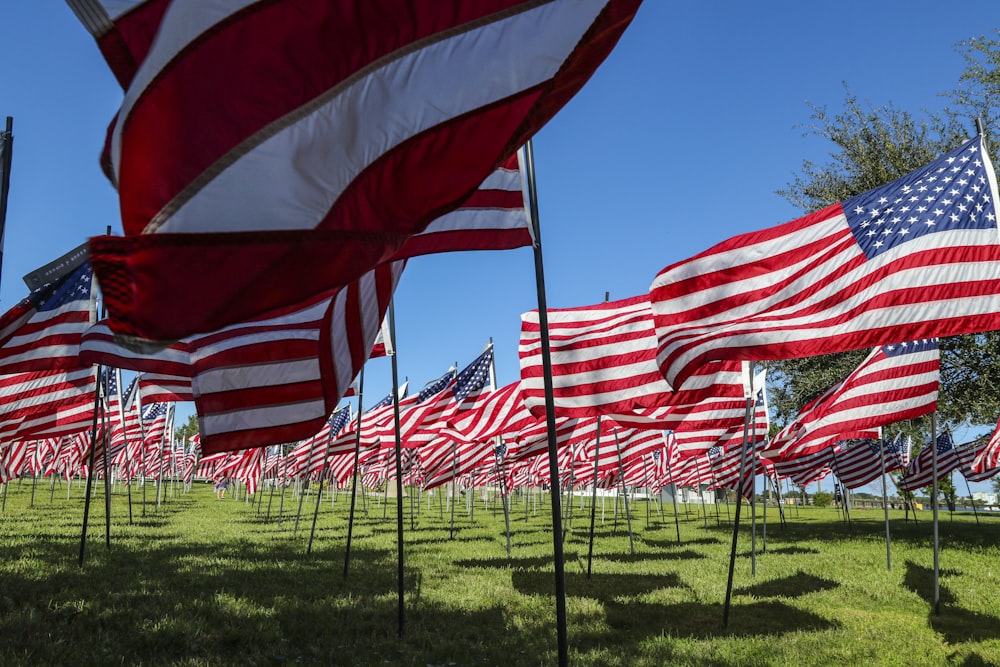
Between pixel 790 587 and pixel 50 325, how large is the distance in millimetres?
14914

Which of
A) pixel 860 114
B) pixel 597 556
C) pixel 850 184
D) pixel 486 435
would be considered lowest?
pixel 597 556

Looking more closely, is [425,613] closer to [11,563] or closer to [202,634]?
[202,634]

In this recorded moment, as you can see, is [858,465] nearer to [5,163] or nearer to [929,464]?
[929,464]

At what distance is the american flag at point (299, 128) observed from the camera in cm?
309

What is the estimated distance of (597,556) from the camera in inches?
756

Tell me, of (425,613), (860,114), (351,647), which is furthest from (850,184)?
(351,647)

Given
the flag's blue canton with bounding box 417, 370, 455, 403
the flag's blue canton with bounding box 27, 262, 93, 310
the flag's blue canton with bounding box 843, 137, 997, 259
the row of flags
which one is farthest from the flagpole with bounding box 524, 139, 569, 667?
the flag's blue canton with bounding box 417, 370, 455, 403

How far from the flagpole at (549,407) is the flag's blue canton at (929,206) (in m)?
4.22

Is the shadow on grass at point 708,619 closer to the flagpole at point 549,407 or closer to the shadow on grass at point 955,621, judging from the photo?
the shadow on grass at point 955,621

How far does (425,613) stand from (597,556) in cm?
970

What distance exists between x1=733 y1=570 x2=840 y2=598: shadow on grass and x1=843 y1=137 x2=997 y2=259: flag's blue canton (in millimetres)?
7492

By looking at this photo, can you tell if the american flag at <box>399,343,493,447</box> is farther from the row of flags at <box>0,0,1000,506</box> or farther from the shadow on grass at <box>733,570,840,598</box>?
the shadow on grass at <box>733,570,840,598</box>

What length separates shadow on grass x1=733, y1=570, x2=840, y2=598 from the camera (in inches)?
513

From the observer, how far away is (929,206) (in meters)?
8.02
